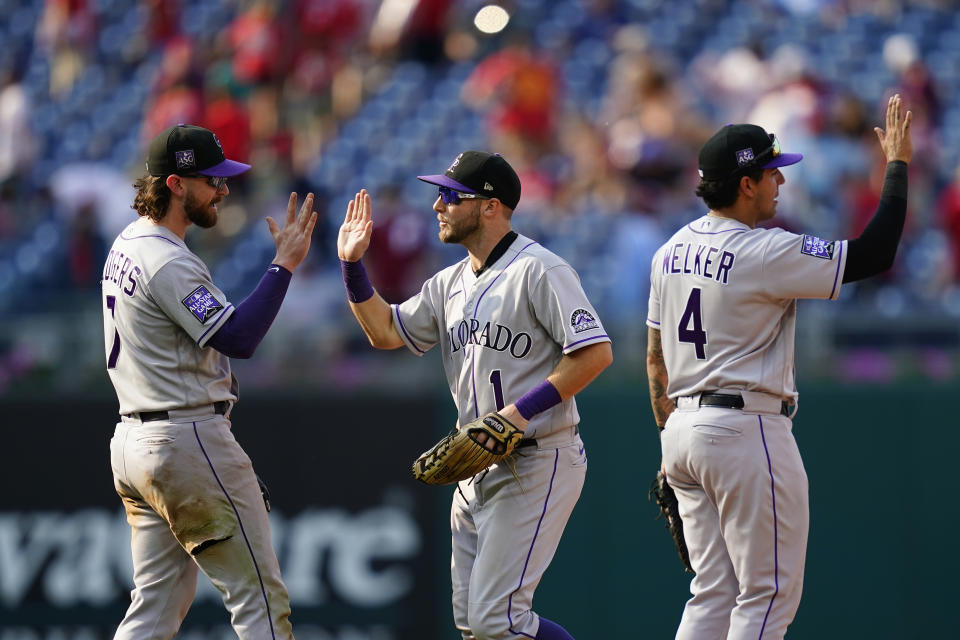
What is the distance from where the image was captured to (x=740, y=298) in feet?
15.8

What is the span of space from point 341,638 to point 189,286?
141 inches

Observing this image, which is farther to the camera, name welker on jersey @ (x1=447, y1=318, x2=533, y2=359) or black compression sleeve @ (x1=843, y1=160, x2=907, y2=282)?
name welker on jersey @ (x1=447, y1=318, x2=533, y2=359)

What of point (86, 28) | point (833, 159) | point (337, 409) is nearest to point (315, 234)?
point (337, 409)

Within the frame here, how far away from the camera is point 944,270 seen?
8.70m

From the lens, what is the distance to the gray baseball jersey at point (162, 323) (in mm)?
4797

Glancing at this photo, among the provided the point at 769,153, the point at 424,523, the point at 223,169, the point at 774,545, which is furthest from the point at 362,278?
the point at 424,523

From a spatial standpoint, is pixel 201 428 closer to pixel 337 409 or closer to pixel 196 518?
pixel 196 518

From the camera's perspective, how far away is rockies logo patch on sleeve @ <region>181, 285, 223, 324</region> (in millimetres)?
4777

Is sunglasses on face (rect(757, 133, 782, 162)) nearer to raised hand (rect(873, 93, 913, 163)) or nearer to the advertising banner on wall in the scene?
raised hand (rect(873, 93, 913, 163))

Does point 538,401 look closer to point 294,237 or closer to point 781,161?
point 294,237

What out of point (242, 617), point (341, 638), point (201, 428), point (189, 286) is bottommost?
point (341, 638)

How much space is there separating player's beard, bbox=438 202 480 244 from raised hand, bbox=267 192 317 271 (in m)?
0.51

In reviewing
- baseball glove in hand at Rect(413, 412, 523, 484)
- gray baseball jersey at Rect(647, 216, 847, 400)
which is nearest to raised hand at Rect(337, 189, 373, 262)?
baseball glove in hand at Rect(413, 412, 523, 484)

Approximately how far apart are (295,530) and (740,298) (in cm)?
391
